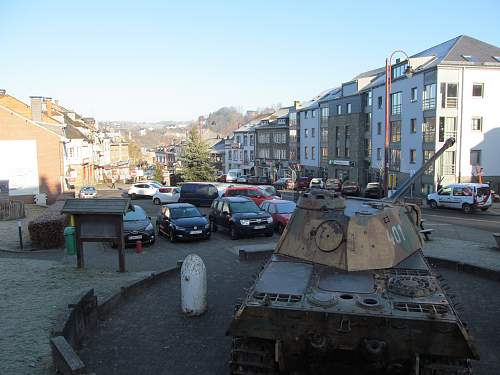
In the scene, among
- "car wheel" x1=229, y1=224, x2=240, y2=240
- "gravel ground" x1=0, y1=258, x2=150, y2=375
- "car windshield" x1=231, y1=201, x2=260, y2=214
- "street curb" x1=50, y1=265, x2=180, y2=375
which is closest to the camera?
"street curb" x1=50, y1=265, x2=180, y2=375

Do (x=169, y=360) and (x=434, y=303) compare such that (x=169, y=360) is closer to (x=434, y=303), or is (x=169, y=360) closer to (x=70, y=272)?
(x=434, y=303)

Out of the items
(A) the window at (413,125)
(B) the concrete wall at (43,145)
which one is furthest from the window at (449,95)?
(B) the concrete wall at (43,145)

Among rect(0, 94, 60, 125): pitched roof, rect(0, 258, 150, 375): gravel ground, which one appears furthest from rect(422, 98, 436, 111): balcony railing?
rect(0, 258, 150, 375): gravel ground

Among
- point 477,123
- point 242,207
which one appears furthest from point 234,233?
point 477,123

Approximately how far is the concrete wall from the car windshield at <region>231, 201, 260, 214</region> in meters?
22.9

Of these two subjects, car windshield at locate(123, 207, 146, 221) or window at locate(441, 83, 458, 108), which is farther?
window at locate(441, 83, 458, 108)

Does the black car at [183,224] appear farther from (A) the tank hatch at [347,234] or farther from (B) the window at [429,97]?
(B) the window at [429,97]

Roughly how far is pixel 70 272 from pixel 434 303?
386 inches

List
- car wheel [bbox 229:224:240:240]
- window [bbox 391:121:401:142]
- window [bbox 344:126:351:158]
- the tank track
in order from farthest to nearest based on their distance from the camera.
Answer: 1. window [bbox 344:126:351:158]
2. window [bbox 391:121:401:142]
3. car wheel [bbox 229:224:240:240]
4. the tank track

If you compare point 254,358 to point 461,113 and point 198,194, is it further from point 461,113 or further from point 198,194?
point 461,113

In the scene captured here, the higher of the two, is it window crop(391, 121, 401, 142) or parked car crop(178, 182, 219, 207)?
window crop(391, 121, 401, 142)

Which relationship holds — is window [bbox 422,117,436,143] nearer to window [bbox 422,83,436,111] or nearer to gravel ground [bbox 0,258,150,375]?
window [bbox 422,83,436,111]

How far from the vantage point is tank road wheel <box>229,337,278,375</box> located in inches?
236

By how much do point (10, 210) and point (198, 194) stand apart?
36.2 ft
